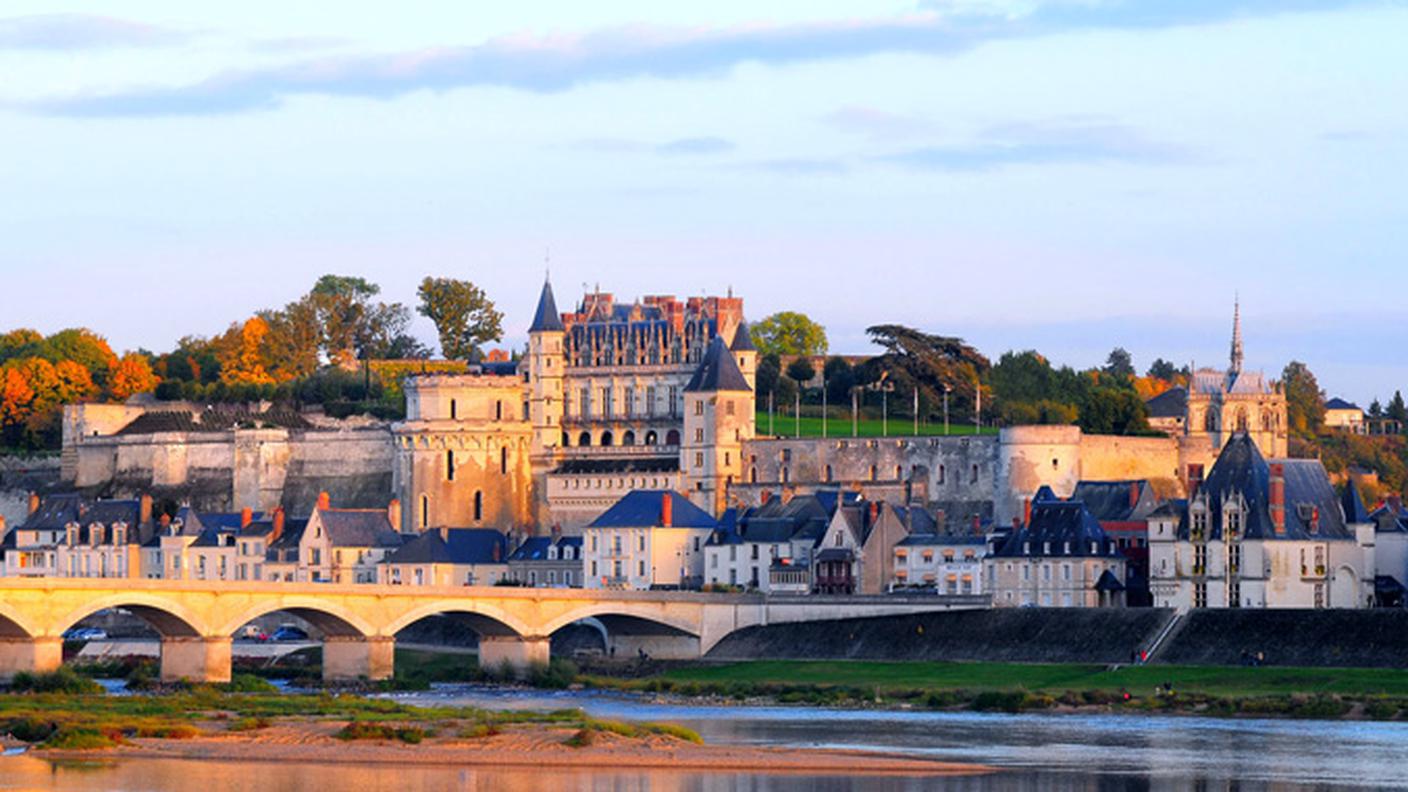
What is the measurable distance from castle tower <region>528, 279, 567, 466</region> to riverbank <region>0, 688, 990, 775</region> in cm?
4185

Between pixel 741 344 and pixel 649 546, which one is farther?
pixel 741 344

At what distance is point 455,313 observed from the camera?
5374 inches

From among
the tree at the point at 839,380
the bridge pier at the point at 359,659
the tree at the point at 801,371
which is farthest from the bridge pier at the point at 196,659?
the tree at the point at 801,371

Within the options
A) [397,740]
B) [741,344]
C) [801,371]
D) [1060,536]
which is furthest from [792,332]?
[397,740]

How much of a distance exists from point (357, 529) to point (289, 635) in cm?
457

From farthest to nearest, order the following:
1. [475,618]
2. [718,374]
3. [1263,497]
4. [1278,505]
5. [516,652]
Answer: [718,374], [516,652], [475,618], [1263,497], [1278,505]

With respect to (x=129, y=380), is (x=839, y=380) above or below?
below

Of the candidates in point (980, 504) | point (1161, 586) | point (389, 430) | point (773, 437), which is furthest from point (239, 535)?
point (1161, 586)

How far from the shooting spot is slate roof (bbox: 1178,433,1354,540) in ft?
254

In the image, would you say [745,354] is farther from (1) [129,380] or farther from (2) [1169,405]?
(1) [129,380]

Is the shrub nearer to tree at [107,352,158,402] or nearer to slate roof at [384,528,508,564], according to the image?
slate roof at [384,528,508,564]

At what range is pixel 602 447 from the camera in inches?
4102

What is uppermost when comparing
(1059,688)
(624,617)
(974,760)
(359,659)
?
(624,617)

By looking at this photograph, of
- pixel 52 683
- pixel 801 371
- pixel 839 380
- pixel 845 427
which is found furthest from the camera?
pixel 801 371
